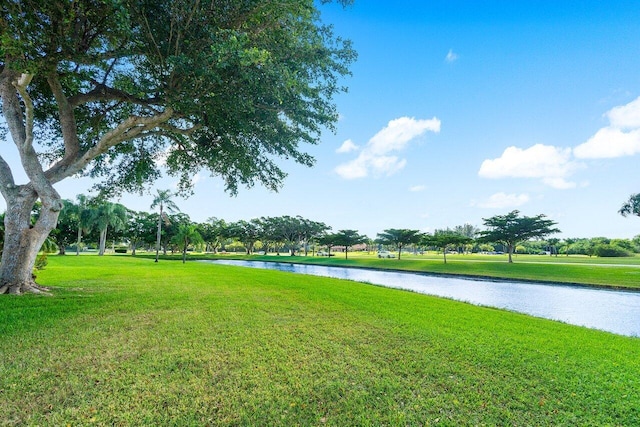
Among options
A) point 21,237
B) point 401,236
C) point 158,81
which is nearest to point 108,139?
point 158,81

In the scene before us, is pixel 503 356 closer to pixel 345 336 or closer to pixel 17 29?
pixel 345 336

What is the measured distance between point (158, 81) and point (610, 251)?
77721 millimetres

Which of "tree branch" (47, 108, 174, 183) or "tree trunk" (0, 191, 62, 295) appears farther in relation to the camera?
"tree branch" (47, 108, 174, 183)

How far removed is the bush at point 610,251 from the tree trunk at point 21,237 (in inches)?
3109

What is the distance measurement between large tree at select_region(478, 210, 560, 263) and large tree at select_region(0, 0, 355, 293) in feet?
130

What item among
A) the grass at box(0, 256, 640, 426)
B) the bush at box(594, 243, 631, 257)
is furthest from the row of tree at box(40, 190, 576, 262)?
the bush at box(594, 243, 631, 257)

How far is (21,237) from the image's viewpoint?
303 inches

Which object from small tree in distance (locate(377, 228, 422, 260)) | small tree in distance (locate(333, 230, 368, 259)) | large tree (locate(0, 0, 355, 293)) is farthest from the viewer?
small tree in distance (locate(333, 230, 368, 259))

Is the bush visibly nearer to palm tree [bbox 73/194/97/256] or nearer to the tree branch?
the tree branch

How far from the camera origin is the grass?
2.88 metres

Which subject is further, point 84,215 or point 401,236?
point 401,236

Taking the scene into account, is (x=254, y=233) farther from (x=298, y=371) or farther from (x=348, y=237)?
(x=298, y=371)

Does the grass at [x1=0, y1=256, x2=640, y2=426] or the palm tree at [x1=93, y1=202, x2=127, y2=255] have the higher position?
the palm tree at [x1=93, y1=202, x2=127, y2=255]

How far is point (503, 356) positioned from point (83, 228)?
52.4m
